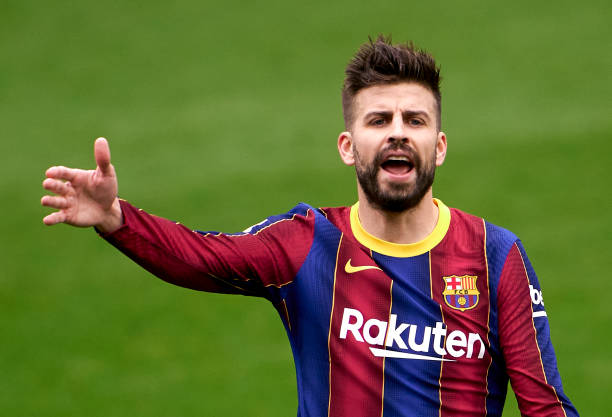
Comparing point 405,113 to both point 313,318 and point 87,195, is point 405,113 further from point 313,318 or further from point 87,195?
point 87,195

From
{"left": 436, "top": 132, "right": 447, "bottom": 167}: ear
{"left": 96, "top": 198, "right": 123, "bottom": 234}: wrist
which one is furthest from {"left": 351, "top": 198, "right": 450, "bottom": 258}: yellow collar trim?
{"left": 96, "top": 198, "right": 123, "bottom": 234}: wrist

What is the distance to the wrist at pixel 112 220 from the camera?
11.9 ft

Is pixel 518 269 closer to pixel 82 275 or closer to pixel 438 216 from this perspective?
pixel 438 216

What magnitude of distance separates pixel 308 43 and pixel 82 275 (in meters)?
6.47

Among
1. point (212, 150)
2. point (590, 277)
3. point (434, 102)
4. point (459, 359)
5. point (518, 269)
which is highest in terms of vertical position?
point (212, 150)

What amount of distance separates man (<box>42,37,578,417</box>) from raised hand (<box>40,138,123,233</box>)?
10 centimetres

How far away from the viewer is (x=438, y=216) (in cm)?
425

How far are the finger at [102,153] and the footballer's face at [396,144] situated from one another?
119 centimetres

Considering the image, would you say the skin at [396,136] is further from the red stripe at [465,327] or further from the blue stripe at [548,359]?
the blue stripe at [548,359]

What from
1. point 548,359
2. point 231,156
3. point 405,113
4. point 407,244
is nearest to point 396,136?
point 405,113

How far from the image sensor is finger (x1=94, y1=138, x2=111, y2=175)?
338 centimetres

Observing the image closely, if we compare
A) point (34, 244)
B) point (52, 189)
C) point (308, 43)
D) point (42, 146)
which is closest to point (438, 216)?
point (52, 189)

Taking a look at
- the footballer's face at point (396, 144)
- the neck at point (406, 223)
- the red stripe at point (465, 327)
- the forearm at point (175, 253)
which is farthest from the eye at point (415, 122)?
the forearm at point (175, 253)

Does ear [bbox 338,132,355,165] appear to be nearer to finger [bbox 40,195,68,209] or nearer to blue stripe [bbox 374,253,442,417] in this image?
blue stripe [bbox 374,253,442,417]
